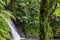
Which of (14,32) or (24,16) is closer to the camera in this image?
(14,32)

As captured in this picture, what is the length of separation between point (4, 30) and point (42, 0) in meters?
6.13

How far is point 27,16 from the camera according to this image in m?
12.4

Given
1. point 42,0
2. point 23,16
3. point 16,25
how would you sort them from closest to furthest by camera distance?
point 42,0 → point 16,25 → point 23,16

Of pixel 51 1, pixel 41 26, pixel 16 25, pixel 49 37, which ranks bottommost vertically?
pixel 16 25

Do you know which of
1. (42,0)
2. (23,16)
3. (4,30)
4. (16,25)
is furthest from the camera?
(23,16)

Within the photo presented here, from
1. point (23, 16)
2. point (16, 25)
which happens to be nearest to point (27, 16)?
point (23, 16)

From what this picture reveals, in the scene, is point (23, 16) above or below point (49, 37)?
below

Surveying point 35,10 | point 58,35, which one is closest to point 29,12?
point 35,10

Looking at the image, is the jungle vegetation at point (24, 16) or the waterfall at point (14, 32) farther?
the jungle vegetation at point (24, 16)

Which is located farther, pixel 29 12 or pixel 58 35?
pixel 29 12

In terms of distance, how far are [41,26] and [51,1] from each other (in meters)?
0.39

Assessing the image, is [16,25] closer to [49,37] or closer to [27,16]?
[27,16]

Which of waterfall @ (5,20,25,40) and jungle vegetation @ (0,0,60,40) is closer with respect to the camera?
waterfall @ (5,20,25,40)

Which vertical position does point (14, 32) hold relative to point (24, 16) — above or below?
below
